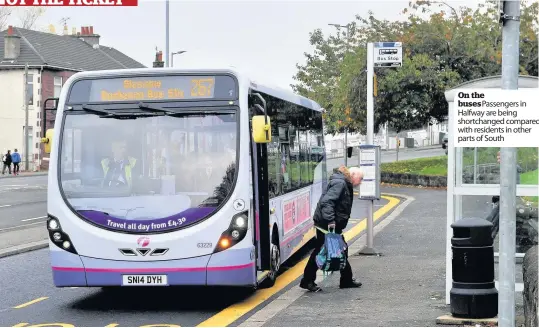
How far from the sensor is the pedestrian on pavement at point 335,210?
12039 millimetres

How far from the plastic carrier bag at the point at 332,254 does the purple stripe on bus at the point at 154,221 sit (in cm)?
168

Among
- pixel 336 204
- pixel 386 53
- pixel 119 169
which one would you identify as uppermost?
pixel 386 53

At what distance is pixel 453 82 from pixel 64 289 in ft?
91.4

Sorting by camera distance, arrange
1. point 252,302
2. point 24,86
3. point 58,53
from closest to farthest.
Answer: point 252,302
point 24,86
point 58,53

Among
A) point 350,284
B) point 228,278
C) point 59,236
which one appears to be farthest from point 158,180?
point 350,284

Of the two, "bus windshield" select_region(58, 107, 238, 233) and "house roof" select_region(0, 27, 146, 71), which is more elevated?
"house roof" select_region(0, 27, 146, 71)

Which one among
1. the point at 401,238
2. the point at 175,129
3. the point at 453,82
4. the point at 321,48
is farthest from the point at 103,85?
the point at 321,48

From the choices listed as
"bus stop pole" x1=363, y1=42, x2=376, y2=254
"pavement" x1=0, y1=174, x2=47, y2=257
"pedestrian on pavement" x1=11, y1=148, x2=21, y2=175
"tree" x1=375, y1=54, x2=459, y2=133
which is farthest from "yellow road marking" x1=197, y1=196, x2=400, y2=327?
"pedestrian on pavement" x1=11, y1=148, x2=21, y2=175

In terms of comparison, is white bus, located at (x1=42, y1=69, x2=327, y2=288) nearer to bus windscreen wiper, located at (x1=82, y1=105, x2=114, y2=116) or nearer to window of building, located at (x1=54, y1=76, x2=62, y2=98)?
bus windscreen wiper, located at (x1=82, y1=105, x2=114, y2=116)

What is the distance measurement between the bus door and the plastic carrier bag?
2.17 feet

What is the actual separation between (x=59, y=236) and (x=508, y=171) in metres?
6.10

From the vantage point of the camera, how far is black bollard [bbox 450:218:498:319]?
971 centimetres

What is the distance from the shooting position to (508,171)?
6.55 metres

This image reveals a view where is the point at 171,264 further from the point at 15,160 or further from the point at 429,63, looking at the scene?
the point at 15,160
